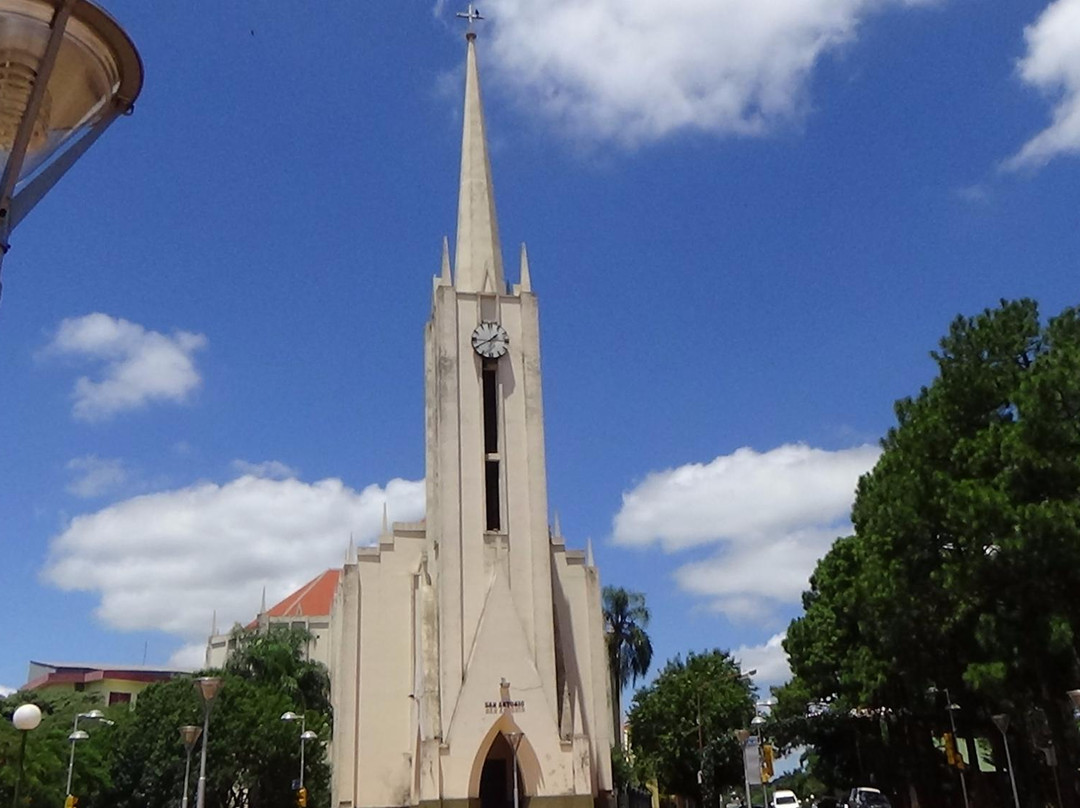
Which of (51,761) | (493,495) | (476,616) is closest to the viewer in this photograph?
(476,616)

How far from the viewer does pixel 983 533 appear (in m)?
23.6

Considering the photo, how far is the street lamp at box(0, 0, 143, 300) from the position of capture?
870cm

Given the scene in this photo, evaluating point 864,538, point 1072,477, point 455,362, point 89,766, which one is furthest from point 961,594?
point 89,766

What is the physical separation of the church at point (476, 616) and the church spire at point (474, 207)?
0.10 metres

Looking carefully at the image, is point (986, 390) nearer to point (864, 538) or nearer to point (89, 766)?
point (864, 538)

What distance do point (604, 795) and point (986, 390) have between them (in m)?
19.0

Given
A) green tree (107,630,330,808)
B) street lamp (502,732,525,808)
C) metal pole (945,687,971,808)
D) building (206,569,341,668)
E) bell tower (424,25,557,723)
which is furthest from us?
building (206,569,341,668)

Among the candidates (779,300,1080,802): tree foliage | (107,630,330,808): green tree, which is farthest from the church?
(779,300,1080,802): tree foliage

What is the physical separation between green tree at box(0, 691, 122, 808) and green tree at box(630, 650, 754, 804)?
24.5 m

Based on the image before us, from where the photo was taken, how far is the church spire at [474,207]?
131 feet

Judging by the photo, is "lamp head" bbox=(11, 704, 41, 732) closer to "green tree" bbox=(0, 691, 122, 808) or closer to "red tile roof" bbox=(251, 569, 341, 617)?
"green tree" bbox=(0, 691, 122, 808)

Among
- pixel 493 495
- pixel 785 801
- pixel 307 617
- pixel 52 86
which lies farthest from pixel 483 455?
pixel 307 617

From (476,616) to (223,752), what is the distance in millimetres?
16096

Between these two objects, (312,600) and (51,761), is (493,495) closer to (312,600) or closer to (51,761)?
(51,761)
